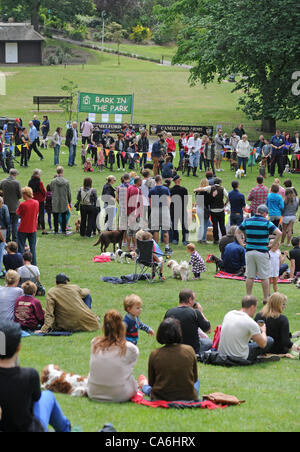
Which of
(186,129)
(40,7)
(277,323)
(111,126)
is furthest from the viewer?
(40,7)

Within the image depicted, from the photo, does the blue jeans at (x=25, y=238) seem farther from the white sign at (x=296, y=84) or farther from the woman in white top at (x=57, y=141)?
the white sign at (x=296, y=84)

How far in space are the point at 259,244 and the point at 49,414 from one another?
293 inches

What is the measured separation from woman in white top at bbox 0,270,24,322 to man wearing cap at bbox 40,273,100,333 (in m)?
0.55

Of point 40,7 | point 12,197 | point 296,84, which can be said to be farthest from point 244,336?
point 40,7

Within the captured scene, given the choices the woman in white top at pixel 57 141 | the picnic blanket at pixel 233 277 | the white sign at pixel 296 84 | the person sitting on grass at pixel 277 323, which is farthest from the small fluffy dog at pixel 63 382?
the white sign at pixel 296 84

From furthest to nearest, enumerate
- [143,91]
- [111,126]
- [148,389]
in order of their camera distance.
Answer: [143,91] → [111,126] → [148,389]

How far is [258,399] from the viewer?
862 centimetres

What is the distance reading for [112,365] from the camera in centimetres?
817

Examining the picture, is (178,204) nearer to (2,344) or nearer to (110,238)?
(110,238)

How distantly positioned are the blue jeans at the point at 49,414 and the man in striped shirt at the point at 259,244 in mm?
7204

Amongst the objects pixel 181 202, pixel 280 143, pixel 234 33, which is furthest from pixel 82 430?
pixel 234 33

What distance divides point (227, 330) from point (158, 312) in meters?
3.31

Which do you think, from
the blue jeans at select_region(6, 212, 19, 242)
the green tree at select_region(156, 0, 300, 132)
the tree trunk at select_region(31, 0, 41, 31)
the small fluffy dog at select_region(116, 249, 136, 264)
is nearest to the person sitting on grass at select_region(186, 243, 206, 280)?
the small fluffy dog at select_region(116, 249, 136, 264)
